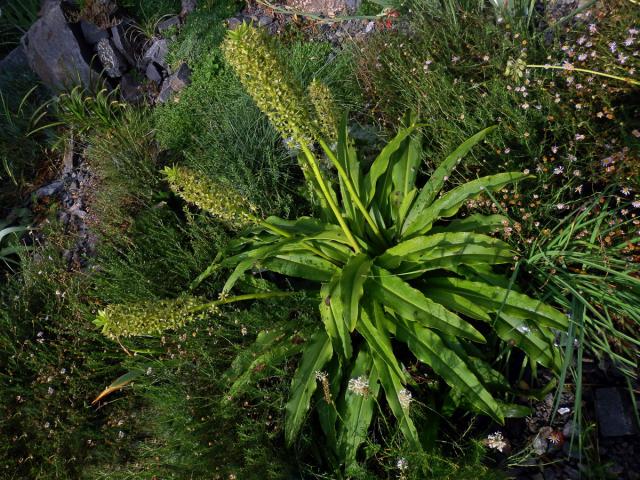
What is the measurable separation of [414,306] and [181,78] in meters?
4.20

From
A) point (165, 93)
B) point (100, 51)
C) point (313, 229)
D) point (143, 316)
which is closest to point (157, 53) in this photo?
point (100, 51)

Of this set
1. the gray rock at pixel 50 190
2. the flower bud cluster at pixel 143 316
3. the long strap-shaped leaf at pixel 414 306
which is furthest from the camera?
the gray rock at pixel 50 190

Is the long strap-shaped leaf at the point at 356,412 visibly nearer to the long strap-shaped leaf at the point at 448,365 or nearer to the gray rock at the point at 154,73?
the long strap-shaped leaf at the point at 448,365

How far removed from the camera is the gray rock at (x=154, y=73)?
6.36 meters

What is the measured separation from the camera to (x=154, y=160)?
497 centimetres

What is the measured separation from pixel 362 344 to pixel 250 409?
746mm

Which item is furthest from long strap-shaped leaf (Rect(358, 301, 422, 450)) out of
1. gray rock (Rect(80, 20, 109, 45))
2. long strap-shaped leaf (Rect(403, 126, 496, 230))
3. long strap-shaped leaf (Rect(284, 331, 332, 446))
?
gray rock (Rect(80, 20, 109, 45))

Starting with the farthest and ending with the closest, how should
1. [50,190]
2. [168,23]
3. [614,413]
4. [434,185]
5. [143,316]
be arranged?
[168,23], [50,190], [434,185], [614,413], [143,316]

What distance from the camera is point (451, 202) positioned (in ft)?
10.3

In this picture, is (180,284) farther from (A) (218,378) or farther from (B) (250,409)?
(B) (250,409)

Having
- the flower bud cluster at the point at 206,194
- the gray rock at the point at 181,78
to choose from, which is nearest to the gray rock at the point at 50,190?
the gray rock at the point at 181,78

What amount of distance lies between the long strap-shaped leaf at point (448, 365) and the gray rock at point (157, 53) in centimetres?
490

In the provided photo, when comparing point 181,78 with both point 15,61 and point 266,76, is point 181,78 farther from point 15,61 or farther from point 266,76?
point 266,76

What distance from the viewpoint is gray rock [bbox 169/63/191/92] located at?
5.84 metres
